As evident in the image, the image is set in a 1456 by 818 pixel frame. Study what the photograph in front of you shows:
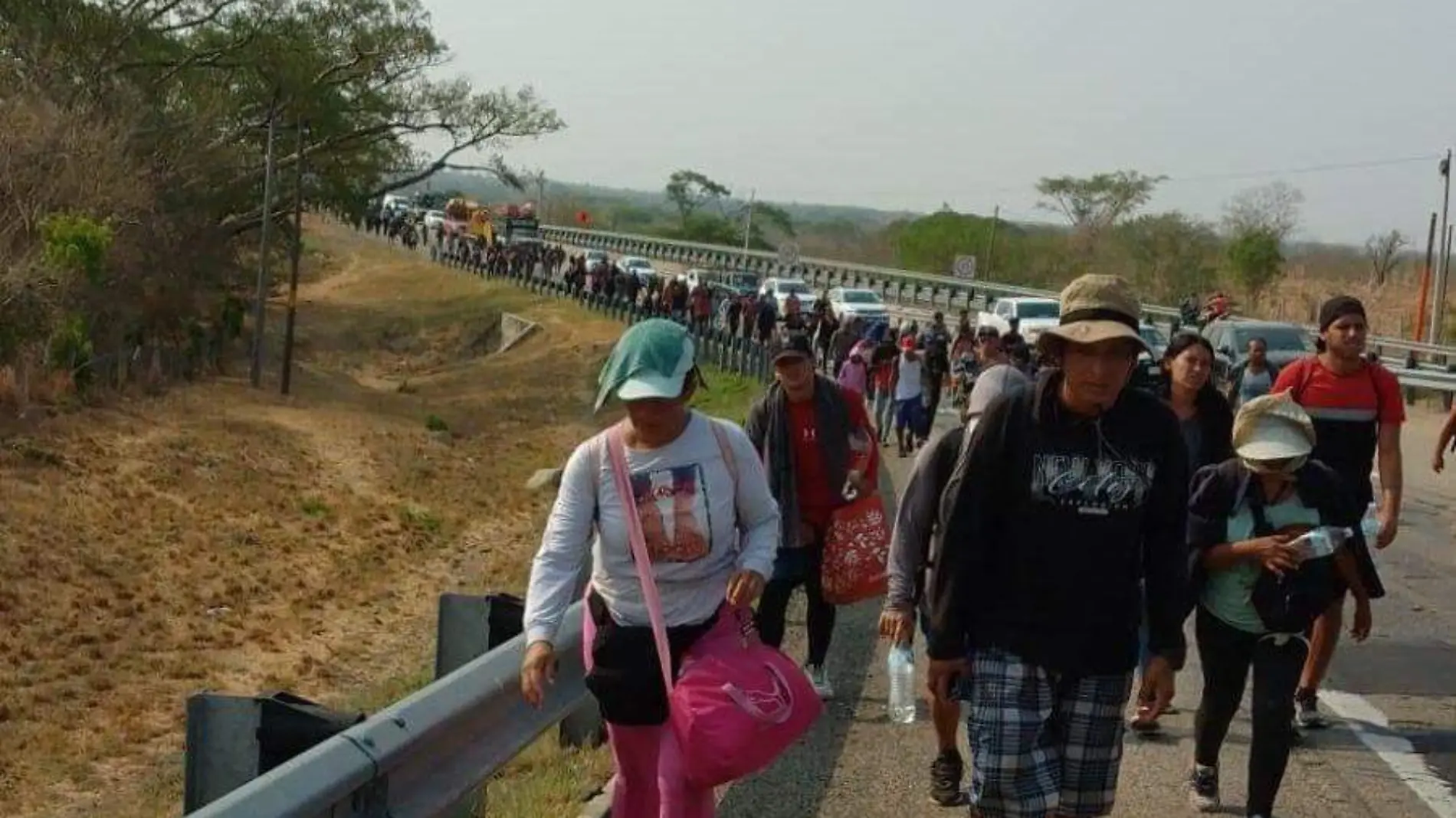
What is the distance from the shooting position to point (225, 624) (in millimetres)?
16109

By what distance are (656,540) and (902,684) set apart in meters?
1.54

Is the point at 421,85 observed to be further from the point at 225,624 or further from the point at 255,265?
the point at 225,624

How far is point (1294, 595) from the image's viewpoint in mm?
5781

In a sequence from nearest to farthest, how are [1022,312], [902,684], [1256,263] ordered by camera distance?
[902,684], [1022,312], [1256,263]

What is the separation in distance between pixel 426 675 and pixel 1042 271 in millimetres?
77938

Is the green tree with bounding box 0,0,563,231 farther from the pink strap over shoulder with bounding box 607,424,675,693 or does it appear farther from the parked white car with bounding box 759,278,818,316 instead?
the pink strap over shoulder with bounding box 607,424,675,693

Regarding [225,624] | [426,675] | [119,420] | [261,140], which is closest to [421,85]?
[261,140]

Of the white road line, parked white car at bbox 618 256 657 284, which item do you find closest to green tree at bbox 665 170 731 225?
parked white car at bbox 618 256 657 284

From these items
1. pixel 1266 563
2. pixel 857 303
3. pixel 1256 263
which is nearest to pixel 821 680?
pixel 1266 563

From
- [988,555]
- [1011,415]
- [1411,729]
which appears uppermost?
[1011,415]

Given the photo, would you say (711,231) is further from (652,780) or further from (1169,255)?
(652,780)

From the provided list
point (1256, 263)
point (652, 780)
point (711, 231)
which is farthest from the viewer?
point (711, 231)

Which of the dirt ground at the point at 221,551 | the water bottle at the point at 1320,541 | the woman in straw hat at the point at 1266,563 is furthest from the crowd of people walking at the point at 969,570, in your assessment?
the dirt ground at the point at 221,551

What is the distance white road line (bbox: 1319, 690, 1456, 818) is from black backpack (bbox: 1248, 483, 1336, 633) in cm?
115
